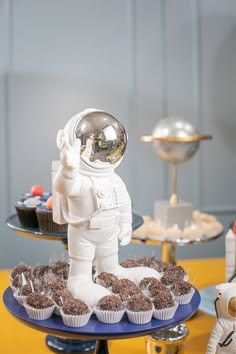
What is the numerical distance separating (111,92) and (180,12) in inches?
24.1

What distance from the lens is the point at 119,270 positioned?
1039 millimetres

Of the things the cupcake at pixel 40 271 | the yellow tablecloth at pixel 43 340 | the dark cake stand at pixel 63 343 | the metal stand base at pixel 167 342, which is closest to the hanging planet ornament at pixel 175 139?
the dark cake stand at pixel 63 343

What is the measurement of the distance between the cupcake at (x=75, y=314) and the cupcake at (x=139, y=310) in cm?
7

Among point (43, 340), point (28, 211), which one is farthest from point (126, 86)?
point (43, 340)

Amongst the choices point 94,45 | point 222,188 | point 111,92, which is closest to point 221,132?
point 222,188

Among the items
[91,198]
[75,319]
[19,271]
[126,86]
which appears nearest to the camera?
[75,319]

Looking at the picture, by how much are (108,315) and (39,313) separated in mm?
122

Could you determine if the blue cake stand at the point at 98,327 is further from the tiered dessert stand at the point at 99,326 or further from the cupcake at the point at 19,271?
the cupcake at the point at 19,271

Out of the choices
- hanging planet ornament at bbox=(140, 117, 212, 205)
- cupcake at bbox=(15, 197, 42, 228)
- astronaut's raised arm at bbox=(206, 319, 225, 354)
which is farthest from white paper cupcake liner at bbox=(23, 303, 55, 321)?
hanging planet ornament at bbox=(140, 117, 212, 205)

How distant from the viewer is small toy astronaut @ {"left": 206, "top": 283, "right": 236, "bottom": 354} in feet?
3.25

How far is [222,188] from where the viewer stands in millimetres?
3041

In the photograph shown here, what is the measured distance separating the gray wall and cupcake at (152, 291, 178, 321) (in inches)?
59.1

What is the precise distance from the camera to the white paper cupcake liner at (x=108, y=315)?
2.88 ft

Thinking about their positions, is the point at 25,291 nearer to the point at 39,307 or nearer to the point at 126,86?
the point at 39,307
